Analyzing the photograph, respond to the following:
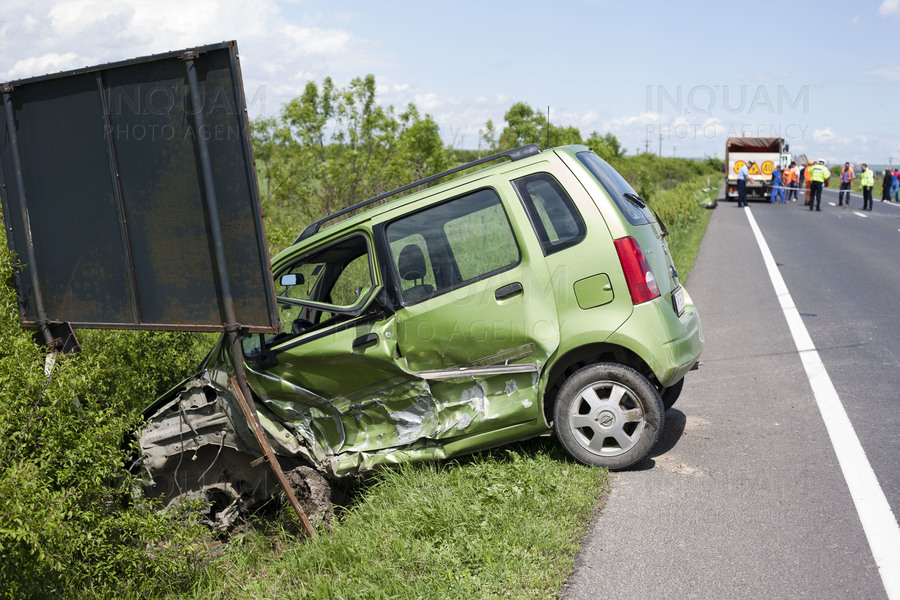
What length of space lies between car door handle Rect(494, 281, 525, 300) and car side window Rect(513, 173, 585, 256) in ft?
0.85

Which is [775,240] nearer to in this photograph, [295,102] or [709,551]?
[295,102]

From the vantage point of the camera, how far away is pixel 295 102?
17.5m

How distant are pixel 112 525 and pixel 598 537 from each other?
2.53 m

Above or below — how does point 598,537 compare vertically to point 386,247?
below

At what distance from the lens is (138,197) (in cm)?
461

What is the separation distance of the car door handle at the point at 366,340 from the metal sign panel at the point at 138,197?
61cm

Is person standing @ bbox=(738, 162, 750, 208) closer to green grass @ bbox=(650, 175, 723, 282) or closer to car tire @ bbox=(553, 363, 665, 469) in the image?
green grass @ bbox=(650, 175, 723, 282)

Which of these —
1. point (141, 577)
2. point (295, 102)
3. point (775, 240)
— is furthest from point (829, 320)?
point (295, 102)

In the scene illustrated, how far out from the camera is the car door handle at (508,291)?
15.5 feet

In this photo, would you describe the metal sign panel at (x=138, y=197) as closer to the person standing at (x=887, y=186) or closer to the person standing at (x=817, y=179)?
the person standing at (x=817, y=179)

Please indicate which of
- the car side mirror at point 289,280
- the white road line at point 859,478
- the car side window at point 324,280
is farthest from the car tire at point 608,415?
the car side mirror at point 289,280

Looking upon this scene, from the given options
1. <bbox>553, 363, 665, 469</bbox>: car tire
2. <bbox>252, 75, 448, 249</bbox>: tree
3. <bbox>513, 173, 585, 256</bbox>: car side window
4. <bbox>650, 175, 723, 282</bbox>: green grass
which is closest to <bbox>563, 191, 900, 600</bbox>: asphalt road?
<bbox>553, 363, 665, 469</bbox>: car tire

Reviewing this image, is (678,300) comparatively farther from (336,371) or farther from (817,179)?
(817,179)

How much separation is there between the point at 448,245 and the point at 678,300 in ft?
5.16
